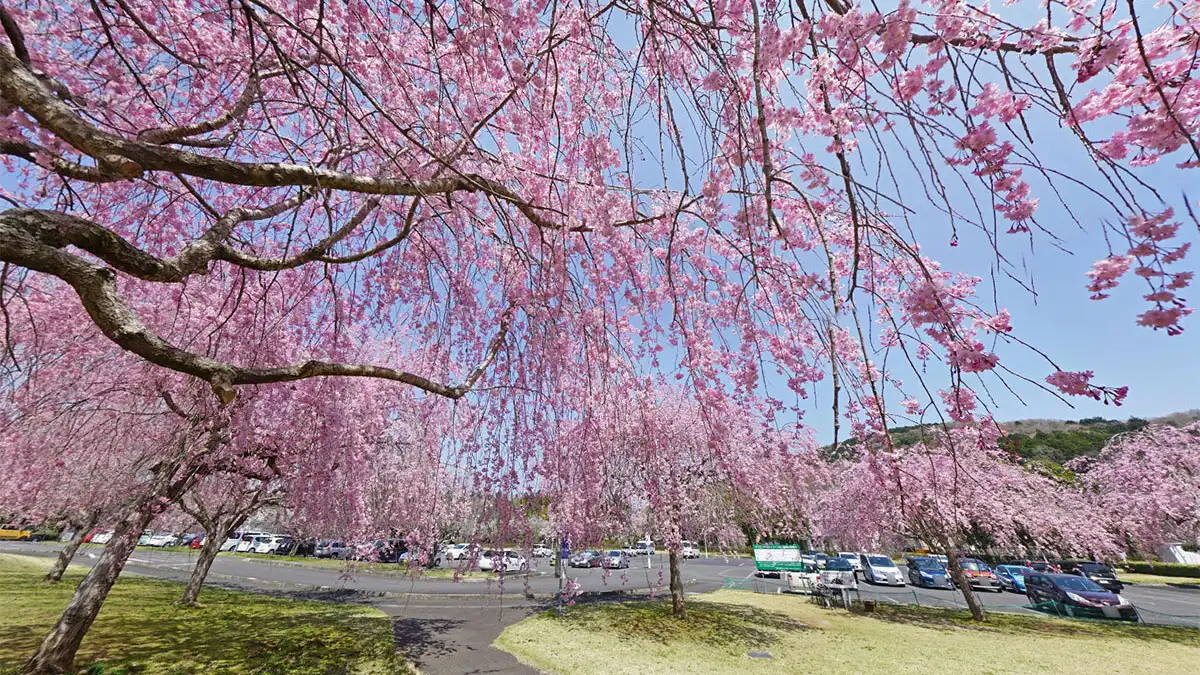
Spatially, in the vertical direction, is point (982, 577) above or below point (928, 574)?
below

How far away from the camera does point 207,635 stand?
759 centimetres

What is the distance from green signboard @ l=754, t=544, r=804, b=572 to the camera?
1762 cm

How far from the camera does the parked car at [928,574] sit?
62.1 ft

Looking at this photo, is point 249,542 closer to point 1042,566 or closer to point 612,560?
point 612,560

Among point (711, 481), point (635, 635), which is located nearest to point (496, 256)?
point (635, 635)

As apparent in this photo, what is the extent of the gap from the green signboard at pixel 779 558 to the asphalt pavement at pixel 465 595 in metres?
0.74

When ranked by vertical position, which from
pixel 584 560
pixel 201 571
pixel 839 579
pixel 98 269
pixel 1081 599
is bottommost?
pixel 1081 599

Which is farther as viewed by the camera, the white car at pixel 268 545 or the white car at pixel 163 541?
the white car at pixel 163 541

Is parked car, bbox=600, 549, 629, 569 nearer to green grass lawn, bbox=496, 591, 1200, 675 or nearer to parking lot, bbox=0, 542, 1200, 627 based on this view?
parking lot, bbox=0, 542, 1200, 627

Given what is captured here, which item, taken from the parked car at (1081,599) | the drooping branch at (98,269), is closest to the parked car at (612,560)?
the parked car at (1081,599)

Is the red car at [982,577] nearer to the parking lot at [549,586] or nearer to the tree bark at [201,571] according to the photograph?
the parking lot at [549,586]

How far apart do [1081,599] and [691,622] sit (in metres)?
11.0

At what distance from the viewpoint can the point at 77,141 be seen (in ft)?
8.05

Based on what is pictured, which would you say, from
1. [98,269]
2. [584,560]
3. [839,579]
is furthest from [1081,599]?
[584,560]
